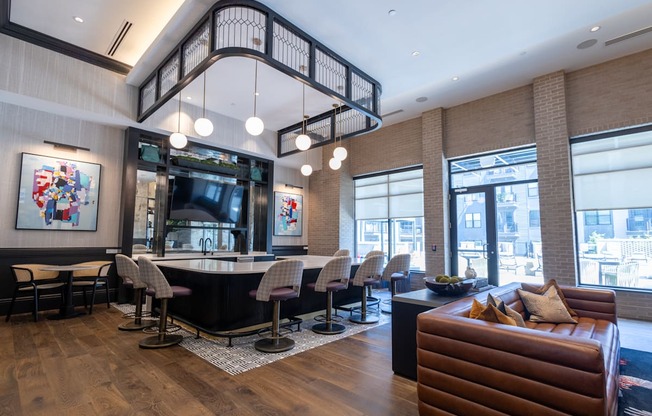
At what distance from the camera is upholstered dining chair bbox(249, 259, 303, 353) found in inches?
136

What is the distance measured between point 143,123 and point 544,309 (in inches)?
259

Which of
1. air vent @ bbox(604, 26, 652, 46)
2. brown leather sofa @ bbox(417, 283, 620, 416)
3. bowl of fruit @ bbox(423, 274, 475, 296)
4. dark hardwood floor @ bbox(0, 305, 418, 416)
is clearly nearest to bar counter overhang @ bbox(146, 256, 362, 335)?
dark hardwood floor @ bbox(0, 305, 418, 416)

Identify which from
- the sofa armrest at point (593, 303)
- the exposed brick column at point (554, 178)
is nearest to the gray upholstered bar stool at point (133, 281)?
the sofa armrest at point (593, 303)

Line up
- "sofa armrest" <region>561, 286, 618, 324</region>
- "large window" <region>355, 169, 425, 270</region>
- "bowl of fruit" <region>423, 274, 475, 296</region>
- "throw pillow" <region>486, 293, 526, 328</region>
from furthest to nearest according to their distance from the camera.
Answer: "large window" <region>355, 169, 425, 270</region> → "sofa armrest" <region>561, 286, 618, 324</region> → "bowl of fruit" <region>423, 274, 475, 296</region> → "throw pillow" <region>486, 293, 526, 328</region>

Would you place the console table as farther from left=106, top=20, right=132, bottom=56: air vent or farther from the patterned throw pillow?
left=106, top=20, right=132, bottom=56: air vent

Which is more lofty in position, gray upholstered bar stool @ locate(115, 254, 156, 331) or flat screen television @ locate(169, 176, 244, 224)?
flat screen television @ locate(169, 176, 244, 224)

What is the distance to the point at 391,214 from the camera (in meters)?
8.16

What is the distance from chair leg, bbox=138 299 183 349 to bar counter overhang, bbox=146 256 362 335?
0.33m

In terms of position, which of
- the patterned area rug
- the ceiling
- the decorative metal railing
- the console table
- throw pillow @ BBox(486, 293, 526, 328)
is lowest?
the patterned area rug

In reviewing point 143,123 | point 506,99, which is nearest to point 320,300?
point 143,123

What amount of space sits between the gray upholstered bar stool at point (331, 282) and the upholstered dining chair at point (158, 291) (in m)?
1.59

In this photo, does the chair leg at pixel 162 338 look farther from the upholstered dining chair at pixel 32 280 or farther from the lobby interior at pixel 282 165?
the upholstered dining chair at pixel 32 280

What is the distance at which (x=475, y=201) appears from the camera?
22.2ft

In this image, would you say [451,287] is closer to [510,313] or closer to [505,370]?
[510,313]
